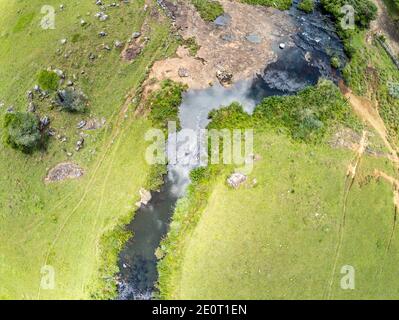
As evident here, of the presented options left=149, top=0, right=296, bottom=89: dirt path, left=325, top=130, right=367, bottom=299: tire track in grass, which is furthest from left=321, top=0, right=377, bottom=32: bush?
left=325, top=130, right=367, bottom=299: tire track in grass

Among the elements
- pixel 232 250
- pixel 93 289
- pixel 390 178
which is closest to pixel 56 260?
pixel 93 289

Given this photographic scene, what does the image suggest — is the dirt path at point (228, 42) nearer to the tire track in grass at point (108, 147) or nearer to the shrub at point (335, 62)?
the tire track in grass at point (108, 147)

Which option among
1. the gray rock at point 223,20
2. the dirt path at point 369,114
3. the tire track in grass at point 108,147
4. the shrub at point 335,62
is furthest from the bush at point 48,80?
the dirt path at point 369,114

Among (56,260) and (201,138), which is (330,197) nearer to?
(201,138)

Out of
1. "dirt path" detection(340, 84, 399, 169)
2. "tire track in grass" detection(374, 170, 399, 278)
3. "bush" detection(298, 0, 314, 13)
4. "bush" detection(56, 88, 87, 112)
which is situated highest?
"bush" detection(56, 88, 87, 112)

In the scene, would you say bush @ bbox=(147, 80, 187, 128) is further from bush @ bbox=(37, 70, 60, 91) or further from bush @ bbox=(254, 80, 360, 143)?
bush @ bbox=(37, 70, 60, 91)

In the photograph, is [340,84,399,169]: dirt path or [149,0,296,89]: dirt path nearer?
[149,0,296,89]: dirt path

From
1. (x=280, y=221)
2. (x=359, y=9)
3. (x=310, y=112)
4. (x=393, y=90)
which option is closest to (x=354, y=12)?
(x=359, y=9)
